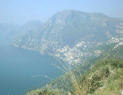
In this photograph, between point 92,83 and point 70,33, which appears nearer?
point 92,83

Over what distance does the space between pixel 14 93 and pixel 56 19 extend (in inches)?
6463

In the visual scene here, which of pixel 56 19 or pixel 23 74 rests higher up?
pixel 56 19

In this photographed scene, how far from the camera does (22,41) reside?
13800 centimetres

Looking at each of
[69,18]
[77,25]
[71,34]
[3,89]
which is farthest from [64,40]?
[3,89]

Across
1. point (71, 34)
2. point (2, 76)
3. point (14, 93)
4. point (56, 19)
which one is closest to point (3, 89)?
point (14, 93)

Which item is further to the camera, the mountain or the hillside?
the mountain

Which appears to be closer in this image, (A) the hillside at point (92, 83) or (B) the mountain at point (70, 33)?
(A) the hillside at point (92, 83)

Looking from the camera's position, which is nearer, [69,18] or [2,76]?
[2,76]

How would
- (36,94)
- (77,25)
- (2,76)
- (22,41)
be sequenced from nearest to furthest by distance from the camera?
(36,94) → (2,76) → (22,41) → (77,25)

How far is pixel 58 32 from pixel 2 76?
114m

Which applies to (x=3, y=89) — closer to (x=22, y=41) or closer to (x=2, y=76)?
(x=2, y=76)

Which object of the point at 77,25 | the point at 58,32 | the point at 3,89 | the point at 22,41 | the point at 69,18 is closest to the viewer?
the point at 3,89

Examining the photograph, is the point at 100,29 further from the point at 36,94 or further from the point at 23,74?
the point at 36,94

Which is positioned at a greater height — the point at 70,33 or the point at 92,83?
the point at 92,83
